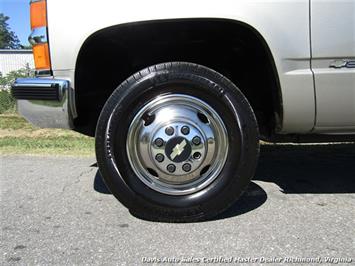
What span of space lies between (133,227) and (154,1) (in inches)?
54.7

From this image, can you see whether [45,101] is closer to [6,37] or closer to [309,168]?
[309,168]

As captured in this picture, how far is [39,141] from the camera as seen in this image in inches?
241

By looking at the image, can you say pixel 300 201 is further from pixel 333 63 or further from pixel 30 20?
pixel 30 20

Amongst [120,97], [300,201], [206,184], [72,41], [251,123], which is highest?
[72,41]

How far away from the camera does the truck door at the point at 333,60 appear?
278 cm

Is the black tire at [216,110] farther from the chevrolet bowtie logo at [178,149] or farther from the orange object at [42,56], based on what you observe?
the orange object at [42,56]

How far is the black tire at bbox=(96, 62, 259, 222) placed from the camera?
2904 millimetres

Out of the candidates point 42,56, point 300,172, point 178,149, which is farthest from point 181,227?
point 300,172

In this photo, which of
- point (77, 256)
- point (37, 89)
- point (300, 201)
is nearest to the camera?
point (77, 256)

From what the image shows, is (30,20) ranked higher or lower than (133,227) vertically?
higher

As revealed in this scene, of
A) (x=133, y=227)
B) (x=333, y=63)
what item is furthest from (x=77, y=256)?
(x=333, y=63)

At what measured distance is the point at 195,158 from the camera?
295 centimetres

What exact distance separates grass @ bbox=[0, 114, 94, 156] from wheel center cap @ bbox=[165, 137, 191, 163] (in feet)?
8.10

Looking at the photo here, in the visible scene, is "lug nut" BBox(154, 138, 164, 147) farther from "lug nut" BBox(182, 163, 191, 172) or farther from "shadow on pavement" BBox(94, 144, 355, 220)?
"shadow on pavement" BBox(94, 144, 355, 220)
